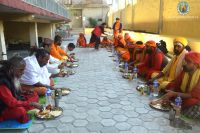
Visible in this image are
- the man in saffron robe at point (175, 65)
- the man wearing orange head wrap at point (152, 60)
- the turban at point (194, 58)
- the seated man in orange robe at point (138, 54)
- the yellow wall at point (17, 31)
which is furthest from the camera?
the yellow wall at point (17, 31)

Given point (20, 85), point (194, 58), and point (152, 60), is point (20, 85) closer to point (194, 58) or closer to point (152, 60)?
point (194, 58)

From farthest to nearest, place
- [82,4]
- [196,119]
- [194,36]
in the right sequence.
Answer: [82,4], [194,36], [196,119]

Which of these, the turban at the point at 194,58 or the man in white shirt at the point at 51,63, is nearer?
the turban at the point at 194,58

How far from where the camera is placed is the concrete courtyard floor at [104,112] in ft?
10.9

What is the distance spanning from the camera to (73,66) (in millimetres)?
7418

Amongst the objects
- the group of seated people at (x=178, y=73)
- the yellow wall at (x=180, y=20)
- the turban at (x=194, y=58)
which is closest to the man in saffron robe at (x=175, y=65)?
the group of seated people at (x=178, y=73)

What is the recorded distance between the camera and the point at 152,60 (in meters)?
5.66

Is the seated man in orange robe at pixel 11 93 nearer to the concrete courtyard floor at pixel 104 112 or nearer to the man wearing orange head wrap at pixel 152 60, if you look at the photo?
the concrete courtyard floor at pixel 104 112

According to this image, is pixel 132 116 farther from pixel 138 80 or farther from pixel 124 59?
pixel 124 59

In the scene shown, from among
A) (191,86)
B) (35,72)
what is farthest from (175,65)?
(35,72)

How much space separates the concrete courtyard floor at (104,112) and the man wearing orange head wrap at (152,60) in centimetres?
48

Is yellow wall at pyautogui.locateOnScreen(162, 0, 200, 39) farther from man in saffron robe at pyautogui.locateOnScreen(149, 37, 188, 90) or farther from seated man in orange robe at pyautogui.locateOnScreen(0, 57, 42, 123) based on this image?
seated man in orange robe at pyautogui.locateOnScreen(0, 57, 42, 123)

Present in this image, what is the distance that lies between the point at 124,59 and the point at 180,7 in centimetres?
259

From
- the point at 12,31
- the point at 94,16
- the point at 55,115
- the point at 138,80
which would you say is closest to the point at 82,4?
the point at 94,16
